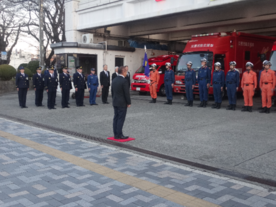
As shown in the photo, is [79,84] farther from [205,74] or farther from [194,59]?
[194,59]

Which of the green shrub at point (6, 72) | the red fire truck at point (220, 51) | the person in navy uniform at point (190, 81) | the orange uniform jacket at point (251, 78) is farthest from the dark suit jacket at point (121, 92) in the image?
the green shrub at point (6, 72)

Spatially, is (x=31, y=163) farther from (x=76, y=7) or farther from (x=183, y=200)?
(x=76, y=7)

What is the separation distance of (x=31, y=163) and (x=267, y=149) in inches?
184

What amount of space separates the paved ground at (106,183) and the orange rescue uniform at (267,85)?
23.3ft

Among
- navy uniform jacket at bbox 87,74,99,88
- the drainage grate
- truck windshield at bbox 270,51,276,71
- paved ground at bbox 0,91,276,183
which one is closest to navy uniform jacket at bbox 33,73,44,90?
paved ground at bbox 0,91,276,183

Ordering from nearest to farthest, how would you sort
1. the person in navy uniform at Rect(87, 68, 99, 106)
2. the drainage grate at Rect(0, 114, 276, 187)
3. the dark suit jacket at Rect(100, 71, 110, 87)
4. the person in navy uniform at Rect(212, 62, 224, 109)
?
the drainage grate at Rect(0, 114, 276, 187), the person in navy uniform at Rect(212, 62, 224, 109), the person in navy uniform at Rect(87, 68, 99, 106), the dark suit jacket at Rect(100, 71, 110, 87)


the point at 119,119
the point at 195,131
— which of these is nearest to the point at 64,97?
the point at 119,119

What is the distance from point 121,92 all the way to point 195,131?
2.42 meters

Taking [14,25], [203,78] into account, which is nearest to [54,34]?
[14,25]

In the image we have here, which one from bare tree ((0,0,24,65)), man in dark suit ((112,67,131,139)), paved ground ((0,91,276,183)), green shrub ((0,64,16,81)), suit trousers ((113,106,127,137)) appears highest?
bare tree ((0,0,24,65))

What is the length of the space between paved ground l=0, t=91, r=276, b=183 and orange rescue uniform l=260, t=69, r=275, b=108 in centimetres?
65

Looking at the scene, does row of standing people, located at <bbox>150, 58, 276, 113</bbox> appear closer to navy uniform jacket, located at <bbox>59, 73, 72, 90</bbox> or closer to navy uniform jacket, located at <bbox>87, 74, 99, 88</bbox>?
navy uniform jacket, located at <bbox>87, 74, 99, 88</bbox>

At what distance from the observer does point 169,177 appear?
490 cm

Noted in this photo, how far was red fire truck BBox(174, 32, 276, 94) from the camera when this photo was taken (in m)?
15.1
